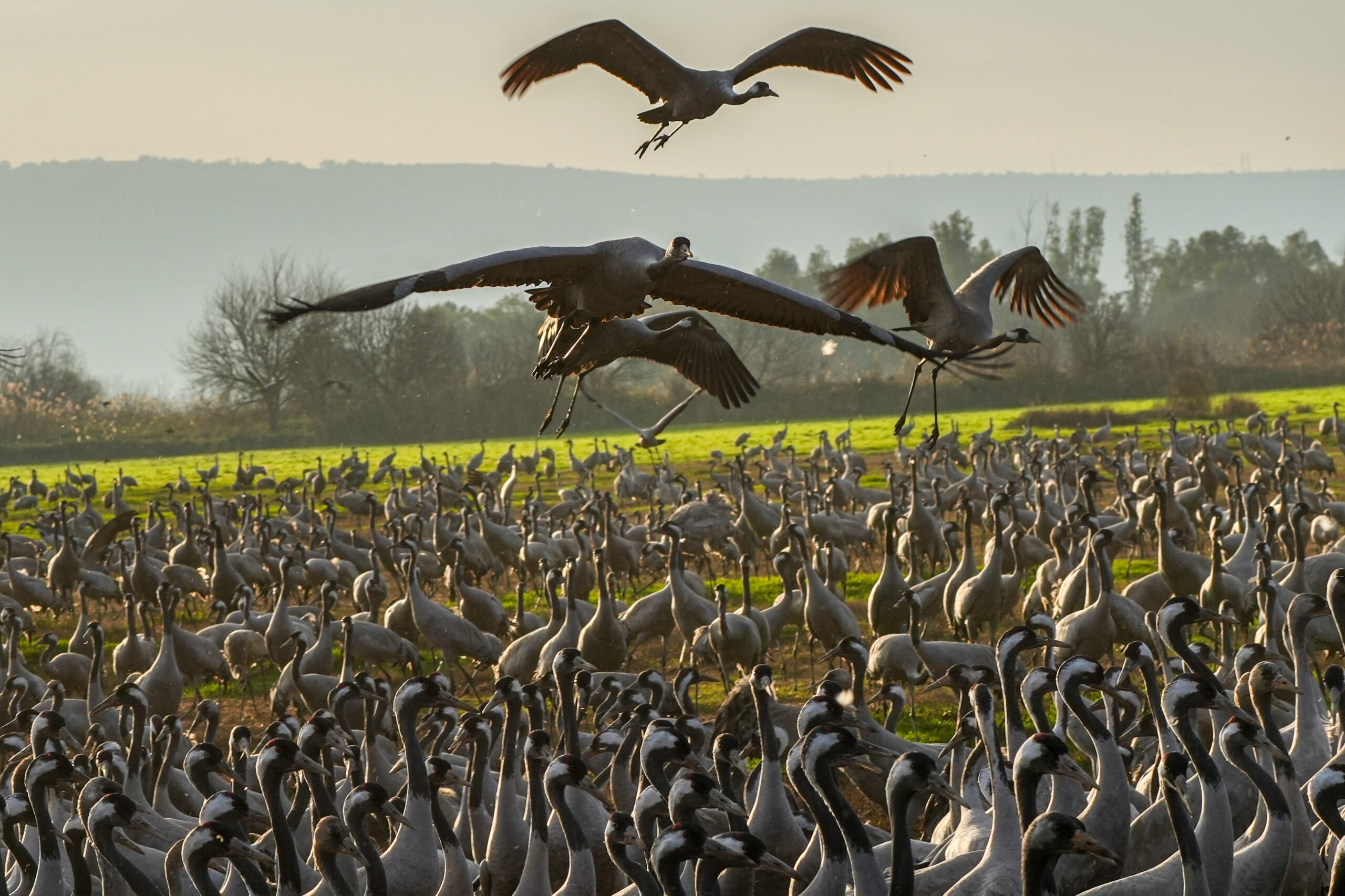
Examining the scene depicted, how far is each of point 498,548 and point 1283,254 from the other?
111262 millimetres

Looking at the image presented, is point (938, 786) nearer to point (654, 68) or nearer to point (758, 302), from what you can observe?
point (758, 302)

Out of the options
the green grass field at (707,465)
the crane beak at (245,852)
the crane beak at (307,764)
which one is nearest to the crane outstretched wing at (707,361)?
the green grass field at (707,465)

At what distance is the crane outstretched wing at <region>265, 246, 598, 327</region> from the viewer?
5949mm

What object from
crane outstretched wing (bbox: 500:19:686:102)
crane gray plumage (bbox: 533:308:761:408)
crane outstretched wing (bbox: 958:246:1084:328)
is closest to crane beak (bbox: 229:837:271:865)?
crane gray plumage (bbox: 533:308:761:408)

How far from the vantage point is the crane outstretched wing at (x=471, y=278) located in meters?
5.95

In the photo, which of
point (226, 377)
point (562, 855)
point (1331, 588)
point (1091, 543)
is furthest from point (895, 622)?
point (226, 377)

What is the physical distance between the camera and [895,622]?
38.4ft

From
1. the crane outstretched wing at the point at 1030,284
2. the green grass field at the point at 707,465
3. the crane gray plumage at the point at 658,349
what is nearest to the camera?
the crane gray plumage at the point at 658,349

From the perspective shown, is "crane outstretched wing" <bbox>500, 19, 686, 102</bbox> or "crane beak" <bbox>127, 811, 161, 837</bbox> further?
"crane outstretched wing" <bbox>500, 19, 686, 102</bbox>

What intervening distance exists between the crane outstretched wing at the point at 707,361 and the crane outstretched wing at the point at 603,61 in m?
1.67

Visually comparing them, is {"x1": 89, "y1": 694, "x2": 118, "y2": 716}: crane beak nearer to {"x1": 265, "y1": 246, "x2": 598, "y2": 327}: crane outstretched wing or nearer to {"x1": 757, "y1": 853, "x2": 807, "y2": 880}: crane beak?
{"x1": 265, "y1": 246, "x2": 598, "y2": 327}: crane outstretched wing

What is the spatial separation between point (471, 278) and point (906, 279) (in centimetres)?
354

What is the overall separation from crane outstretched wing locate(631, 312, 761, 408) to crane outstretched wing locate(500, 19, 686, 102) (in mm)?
1672

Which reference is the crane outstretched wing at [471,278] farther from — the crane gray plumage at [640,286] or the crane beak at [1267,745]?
the crane beak at [1267,745]
